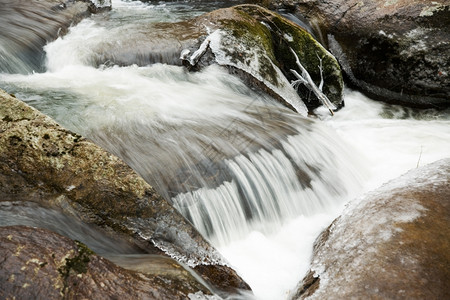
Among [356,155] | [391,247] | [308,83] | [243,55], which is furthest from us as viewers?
[308,83]

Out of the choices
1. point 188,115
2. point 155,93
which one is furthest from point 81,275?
point 155,93

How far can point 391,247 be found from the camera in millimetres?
2883

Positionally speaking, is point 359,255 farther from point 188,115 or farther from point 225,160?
point 188,115

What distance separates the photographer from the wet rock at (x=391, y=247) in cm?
260

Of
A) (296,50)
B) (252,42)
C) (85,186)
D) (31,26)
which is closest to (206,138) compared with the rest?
(85,186)

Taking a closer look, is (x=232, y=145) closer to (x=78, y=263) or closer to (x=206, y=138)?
(x=206, y=138)

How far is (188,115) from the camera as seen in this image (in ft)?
17.1

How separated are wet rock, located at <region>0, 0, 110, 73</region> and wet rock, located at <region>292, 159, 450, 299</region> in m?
5.44

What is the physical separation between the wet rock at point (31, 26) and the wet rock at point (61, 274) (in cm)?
470

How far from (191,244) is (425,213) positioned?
1910 millimetres

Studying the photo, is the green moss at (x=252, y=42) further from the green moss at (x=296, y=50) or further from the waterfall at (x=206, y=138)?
the waterfall at (x=206, y=138)

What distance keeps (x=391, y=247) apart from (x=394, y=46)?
5517mm

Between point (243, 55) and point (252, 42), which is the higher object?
point (252, 42)

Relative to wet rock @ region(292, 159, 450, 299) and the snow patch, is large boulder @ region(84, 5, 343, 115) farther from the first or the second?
wet rock @ region(292, 159, 450, 299)
